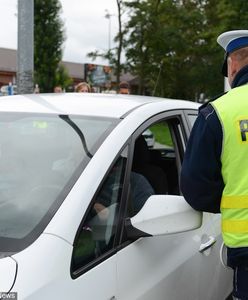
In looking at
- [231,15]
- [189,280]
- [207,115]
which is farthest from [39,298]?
[231,15]

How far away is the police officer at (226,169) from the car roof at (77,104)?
0.50 metres

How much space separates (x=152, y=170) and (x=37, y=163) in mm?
1210

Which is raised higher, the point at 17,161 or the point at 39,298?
the point at 17,161

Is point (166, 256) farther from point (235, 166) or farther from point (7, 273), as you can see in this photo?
point (7, 273)

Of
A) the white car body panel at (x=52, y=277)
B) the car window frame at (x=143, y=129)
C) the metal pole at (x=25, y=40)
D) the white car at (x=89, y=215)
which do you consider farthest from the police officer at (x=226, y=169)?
the metal pole at (x=25, y=40)

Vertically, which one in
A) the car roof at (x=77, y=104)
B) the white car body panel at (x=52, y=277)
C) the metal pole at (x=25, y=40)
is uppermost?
the metal pole at (x=25, y=40)

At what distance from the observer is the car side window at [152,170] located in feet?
8.25

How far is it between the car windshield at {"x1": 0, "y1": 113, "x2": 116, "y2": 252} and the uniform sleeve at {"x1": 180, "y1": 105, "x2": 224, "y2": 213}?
406 mm

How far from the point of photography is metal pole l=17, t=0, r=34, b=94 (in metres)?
5.57

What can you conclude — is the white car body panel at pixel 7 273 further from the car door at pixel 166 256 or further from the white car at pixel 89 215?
the car door at pixel 166 256

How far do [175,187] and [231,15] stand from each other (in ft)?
91.8

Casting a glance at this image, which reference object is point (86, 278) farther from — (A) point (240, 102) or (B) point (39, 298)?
(A) point (240, 102)

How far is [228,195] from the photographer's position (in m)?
1.99

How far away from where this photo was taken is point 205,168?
1.99m
